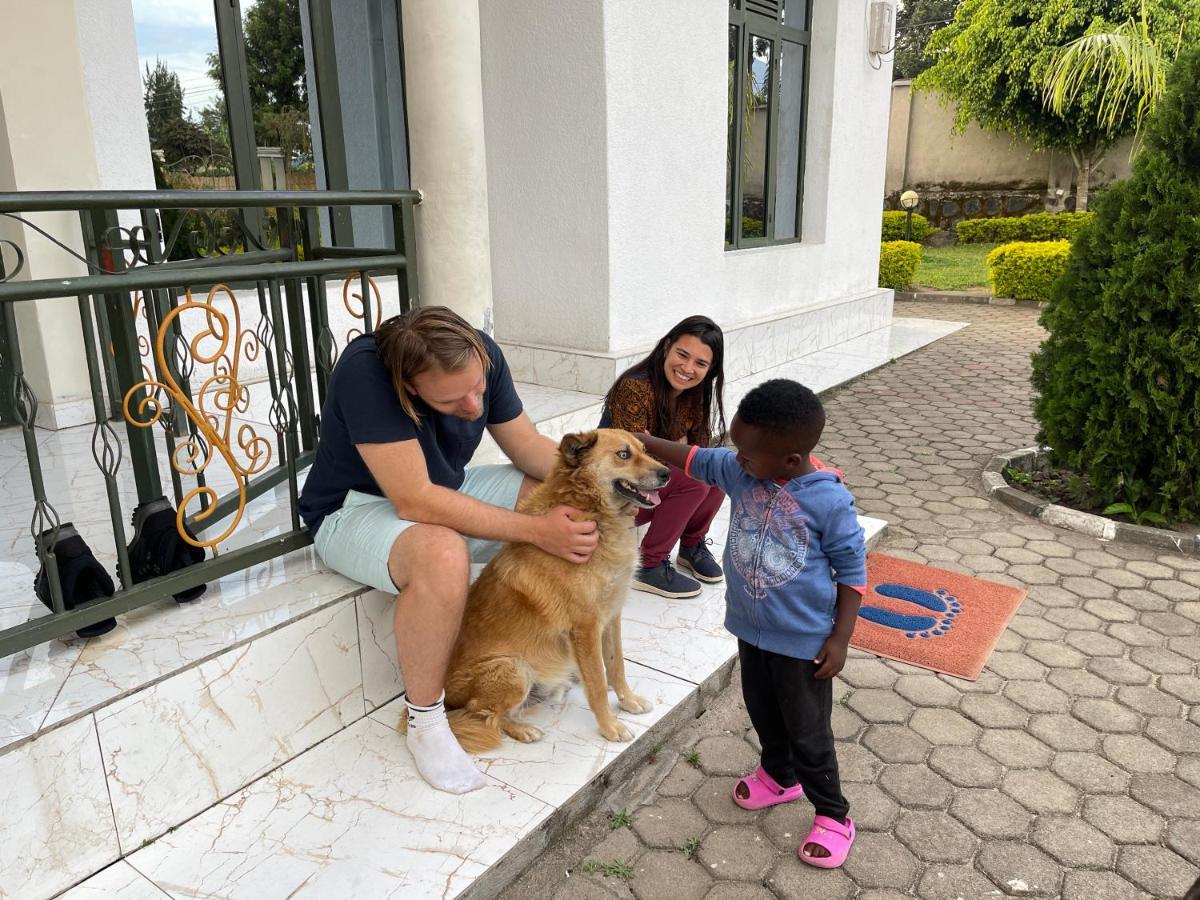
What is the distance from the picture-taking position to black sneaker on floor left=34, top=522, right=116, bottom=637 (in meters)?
2.39

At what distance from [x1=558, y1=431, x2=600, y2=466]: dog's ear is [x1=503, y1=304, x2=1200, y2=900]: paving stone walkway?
1.14 meters

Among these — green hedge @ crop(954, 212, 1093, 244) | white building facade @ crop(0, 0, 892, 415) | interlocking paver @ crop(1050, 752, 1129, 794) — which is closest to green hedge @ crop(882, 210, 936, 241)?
green hedge @ crop(954, 212, 1093, 244)

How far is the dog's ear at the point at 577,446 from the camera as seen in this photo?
2609 millimetres

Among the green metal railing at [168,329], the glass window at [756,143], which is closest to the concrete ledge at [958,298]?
the glass window at [756,143]

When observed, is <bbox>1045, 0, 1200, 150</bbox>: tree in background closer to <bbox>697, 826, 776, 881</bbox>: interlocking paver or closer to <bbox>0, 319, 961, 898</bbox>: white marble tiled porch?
<bbox>0, 319, 961, 898</bbox>: white marble tiled porch

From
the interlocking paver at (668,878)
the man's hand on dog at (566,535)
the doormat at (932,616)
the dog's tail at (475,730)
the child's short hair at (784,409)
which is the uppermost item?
the child's short hair at (784,409)

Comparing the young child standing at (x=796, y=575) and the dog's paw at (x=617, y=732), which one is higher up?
the young child standing at (x=796, y=575)

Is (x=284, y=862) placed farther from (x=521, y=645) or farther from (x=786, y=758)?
(x=786, y=758)

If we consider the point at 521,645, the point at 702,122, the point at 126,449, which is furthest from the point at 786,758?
the point at 702,122

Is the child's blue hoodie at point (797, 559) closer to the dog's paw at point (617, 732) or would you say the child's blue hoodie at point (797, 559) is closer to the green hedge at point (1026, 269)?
the dog's paw at point (617, 732)

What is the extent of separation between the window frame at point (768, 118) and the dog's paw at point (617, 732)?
21.6 ft

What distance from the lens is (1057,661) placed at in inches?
139

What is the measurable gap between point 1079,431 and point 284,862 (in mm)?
4868

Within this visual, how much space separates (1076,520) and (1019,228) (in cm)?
2026
